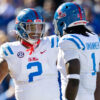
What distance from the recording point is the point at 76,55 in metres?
3.44

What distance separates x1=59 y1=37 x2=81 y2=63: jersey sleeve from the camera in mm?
3438

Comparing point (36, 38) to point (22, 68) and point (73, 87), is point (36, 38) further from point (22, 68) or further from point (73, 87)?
point (73, 87)

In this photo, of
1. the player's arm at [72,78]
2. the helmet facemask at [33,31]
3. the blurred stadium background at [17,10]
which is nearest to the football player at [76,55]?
the player's arm at [72,78]

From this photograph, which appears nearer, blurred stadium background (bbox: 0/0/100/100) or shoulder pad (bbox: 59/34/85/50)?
shoulder pad (bbox: 59/34/85/50)

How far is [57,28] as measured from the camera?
3.94 meters

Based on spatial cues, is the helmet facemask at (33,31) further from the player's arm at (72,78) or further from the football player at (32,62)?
the player's arm at (72,78)

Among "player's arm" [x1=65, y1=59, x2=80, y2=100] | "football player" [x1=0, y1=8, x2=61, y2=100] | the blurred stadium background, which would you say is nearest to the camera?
"player's arm" [x1=65, y1=59, x2=80, y2=100]

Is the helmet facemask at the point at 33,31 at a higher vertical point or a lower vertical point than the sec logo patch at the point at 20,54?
higher

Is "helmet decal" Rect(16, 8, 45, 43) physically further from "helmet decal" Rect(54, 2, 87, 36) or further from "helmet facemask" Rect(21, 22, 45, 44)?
"helmet decal" Rect(54, 2, 87, 36)

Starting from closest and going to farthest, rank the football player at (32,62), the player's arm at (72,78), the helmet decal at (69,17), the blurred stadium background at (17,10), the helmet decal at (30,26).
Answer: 1. the player's arm at (72,78)
2. the helmet decal at (69,17)
3. the football player at (32,62)
4. the helmet decal at (30,26)
5. the blurred stadium background at (17,10)

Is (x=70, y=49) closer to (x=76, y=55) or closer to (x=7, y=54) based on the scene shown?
(x=76, y=55)

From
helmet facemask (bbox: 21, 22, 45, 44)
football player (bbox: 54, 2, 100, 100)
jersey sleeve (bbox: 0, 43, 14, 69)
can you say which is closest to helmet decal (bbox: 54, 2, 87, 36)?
football player (bbox: 54, 2, 100, 100)

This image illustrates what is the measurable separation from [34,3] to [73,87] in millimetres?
6248

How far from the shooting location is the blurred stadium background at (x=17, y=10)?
712 centimetres
